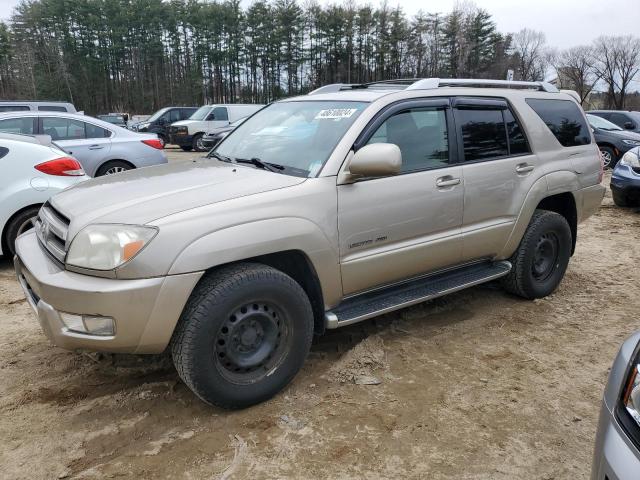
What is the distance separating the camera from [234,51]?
56562 millimetres

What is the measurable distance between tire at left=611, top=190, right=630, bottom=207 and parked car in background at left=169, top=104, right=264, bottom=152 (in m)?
14.3

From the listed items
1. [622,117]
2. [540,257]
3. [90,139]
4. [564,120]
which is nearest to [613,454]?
[540,257]

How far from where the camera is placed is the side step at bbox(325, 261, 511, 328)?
10.2 feet

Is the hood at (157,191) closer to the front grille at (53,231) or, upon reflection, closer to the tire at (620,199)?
the front grille at (53,231)

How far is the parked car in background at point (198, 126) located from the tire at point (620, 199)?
14289 millimetres

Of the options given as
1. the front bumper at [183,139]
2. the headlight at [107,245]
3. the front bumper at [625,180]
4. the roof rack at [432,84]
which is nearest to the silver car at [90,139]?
the roof rack at [432,84]

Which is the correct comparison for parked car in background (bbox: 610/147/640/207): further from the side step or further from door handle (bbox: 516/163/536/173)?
the side step

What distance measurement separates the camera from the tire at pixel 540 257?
14.1ft

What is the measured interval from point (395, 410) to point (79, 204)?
7.05 feet

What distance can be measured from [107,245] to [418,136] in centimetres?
219

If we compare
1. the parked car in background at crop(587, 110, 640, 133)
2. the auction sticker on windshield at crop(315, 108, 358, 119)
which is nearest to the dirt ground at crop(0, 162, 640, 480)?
the auction sticker on windshield at crop(315, 108, 358, 119)

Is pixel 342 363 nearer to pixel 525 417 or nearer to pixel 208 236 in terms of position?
pixel 525 417

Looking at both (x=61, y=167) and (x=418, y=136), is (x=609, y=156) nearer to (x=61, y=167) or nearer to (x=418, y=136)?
(x=418, y=136)

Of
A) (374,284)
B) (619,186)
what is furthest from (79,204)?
(619,186)
